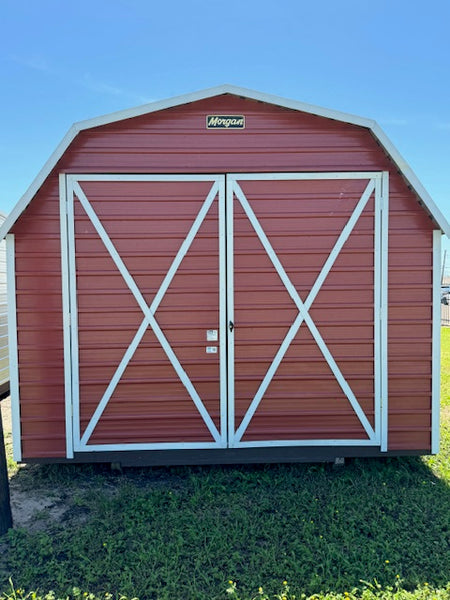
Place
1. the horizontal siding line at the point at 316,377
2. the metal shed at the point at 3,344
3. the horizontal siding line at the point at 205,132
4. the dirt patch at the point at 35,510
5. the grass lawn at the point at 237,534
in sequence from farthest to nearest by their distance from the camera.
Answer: the metal shed at the point at 3,344 → the horizontal siding line at the point at 316,377 → the horizontal siding line at the point at 205,132 → the dirt patch at the point at 35,510 → the grass lawn at the point at 237,534

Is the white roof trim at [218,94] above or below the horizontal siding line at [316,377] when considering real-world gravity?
above

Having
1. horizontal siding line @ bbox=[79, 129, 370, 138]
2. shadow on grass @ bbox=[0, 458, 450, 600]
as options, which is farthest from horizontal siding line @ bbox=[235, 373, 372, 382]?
horizontal siding line @ bbox=[79, 129, 370, 138]

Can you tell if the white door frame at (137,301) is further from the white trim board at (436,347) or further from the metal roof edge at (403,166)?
the white trim board at (436,347)

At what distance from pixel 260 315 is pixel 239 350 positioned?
1.34 ft

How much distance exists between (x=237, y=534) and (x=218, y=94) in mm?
3859

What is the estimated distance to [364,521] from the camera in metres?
3.43

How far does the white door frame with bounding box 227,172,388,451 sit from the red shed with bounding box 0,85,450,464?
1cm

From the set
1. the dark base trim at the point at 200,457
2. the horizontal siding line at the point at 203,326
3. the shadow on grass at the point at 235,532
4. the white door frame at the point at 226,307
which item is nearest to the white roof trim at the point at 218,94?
the white door frame at the point at 226,307

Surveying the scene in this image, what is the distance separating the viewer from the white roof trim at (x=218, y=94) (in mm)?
4035

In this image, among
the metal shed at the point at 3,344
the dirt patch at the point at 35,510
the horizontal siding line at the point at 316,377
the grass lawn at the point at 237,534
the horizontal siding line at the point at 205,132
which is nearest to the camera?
the grass lawn at the point at 237,534

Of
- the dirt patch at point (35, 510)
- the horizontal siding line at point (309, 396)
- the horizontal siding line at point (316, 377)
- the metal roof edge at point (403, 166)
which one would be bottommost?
the dirt patch at point (35, 510)

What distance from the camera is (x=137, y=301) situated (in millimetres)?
4227

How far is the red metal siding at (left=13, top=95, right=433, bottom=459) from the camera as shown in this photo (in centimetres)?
418

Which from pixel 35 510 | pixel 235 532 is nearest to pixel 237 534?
pixel 235 532
